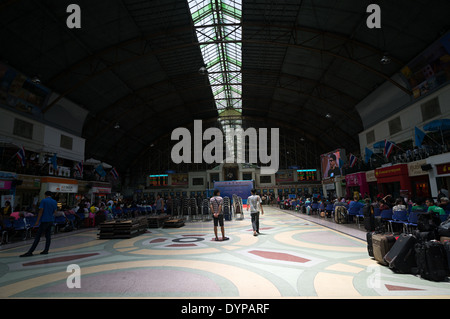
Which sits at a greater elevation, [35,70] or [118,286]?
[35,70]

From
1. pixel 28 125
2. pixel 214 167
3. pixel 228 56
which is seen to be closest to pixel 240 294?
pixel 28 125

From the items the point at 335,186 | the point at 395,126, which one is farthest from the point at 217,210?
the point at 335,186

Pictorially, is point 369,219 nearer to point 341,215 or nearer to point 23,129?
point 341,215

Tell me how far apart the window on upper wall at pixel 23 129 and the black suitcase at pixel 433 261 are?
74.7 feet

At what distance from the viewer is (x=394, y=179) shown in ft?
55.8

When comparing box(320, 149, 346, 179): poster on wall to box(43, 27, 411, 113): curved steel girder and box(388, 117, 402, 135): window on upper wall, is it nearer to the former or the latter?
box(388, 117, 402, 135): window on upper wall

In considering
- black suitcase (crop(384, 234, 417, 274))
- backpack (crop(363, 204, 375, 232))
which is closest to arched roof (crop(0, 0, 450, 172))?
backpack (crop(363, 204, 375, 232))

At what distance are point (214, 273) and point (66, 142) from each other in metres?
23.3

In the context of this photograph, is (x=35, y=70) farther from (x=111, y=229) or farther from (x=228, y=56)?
(x=228, y=56)

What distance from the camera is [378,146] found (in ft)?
68.7

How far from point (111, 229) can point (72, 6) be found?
12939 millimetres

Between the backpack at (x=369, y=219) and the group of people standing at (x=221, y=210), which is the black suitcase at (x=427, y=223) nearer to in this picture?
the backpack at (x=369, y=219)

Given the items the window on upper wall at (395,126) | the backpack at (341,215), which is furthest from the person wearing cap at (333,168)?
the backpack at (341,215)

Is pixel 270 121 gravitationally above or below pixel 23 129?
above
